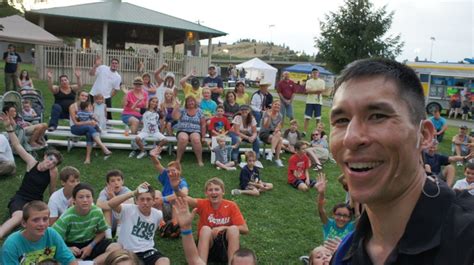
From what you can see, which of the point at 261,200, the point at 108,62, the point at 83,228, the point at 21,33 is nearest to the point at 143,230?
the point at 83,228

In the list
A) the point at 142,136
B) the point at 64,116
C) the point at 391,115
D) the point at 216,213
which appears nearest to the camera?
the point at 391,115

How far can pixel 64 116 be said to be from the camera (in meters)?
9.68

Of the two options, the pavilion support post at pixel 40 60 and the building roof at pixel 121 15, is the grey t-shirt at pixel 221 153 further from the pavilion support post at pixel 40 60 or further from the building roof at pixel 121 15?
the building roof at pixel 121 15

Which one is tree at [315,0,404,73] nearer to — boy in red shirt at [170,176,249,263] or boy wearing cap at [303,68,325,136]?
boy wearing cap at [303,68,325,136]

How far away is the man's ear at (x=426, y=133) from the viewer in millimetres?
1231

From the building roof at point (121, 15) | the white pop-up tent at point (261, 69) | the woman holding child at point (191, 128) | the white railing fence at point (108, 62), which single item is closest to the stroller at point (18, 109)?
the woman holding child at point (191, 128)

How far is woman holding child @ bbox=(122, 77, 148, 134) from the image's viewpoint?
9.48 metres

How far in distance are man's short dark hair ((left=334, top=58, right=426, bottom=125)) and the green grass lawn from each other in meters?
4.25

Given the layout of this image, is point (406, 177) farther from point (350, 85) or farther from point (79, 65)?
point (79, 65)

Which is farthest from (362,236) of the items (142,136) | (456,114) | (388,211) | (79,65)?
(456,114)

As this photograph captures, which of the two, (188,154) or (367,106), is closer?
(367,106)

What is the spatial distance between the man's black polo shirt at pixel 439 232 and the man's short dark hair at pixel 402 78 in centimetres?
21

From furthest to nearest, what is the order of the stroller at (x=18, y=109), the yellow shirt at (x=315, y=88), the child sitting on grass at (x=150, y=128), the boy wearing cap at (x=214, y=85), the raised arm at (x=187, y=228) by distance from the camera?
1. the yellow shirt at (x=315, y=88)
2. the boy wearing cap at (x=214, y=85)
3. the child sitting on grass at (x=150, y=128)
4. the stroller at (x=18, y=109)
5. the raised arm at (x=187, y=228)

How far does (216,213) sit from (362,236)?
4032mm
